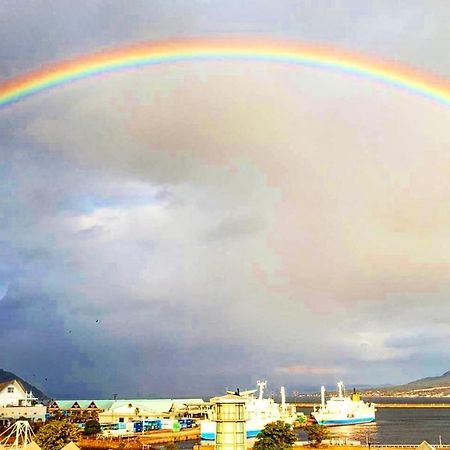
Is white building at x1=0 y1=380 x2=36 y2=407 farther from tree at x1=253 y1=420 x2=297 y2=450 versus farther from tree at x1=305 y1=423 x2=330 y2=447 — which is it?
tree at x1=253 y1=420 x2=297 y2=450

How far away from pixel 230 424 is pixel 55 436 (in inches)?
2142

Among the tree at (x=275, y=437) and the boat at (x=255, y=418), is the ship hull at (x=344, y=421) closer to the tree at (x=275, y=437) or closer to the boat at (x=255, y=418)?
the boat at (x=255, y=418)

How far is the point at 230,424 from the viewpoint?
1337 cm

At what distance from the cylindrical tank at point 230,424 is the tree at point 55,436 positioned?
52.7m

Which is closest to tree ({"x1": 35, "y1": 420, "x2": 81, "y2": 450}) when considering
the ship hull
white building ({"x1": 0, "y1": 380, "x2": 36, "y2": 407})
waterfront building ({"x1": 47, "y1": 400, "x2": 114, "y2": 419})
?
white building ({"x1": 0, "y1": 380, "x2": 36, "y2": 407})

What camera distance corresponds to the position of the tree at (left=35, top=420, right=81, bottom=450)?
60.6 m

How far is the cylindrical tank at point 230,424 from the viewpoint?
43.3ft

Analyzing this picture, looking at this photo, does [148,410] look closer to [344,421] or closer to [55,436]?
[344,421]

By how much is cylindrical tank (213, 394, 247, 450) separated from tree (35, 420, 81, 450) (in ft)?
173

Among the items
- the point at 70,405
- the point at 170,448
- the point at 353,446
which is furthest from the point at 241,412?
the point at 70,405

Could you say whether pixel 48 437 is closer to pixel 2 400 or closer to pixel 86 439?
pixel 86 439

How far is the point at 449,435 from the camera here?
11125cm

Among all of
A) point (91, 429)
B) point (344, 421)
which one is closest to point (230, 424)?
point (91, 429)

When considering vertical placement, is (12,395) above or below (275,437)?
above
